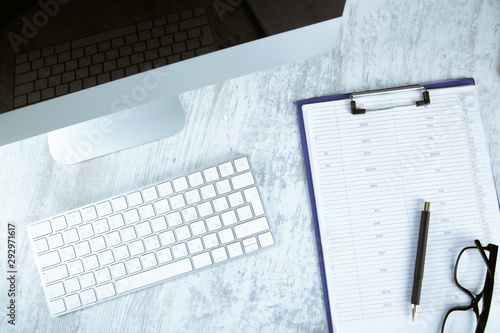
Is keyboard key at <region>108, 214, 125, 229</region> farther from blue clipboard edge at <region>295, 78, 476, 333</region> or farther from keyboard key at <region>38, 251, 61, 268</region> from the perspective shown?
blue clipboard edge at <region>295, 78, 476, 333</region>

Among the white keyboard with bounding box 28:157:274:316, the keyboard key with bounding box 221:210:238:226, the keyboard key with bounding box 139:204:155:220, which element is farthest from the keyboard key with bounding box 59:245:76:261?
the keyboard key with bounding box 221:210:238:226

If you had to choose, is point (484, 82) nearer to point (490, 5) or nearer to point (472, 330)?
point (490, 5)

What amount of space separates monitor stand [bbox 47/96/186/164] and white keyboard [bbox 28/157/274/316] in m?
0.08

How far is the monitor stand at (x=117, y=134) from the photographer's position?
60 centimetres

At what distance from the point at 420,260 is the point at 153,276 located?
37 cm

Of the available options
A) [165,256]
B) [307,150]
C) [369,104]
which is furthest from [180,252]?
[369,104]

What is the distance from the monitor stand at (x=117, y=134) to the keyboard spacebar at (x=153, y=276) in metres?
0.18

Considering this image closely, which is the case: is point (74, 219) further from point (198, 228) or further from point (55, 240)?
point (198, 228)

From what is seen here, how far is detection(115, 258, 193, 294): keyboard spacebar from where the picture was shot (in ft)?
1.90

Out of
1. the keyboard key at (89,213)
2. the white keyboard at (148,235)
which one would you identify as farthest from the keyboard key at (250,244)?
the keyboard key at (89,213)

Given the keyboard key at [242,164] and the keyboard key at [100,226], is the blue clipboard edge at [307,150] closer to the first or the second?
the keyboard key at [242,164]

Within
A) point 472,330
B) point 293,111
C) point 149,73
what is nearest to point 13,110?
point 149,73

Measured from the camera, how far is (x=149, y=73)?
1.37 ft

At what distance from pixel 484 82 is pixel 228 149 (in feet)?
1.34
